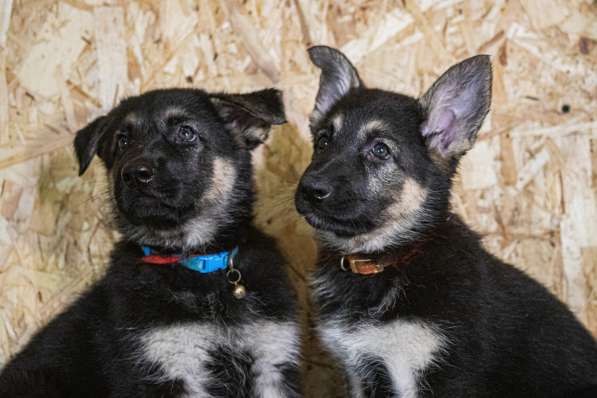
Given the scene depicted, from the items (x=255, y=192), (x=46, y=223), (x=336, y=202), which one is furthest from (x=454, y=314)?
(x=46, y=223)

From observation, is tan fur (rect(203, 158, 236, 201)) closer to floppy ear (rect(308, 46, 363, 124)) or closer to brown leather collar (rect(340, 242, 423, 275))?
floppy ear (rect(308, 46, 363, 124))

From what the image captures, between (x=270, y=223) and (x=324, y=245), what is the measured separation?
1.00 metres

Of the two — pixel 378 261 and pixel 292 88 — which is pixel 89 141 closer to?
pixel 292 88

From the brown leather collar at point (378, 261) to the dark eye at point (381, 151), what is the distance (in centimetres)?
53

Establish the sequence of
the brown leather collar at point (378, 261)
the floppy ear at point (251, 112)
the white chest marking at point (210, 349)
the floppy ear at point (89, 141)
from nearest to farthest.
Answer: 1. the white chest marking at point (210, 349)
2. the brown leather collar at point (378, 261)
3. the floppy ear at point (251, 112)
4. the floppy ear at point (89, 141)

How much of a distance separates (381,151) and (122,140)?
5.01ft

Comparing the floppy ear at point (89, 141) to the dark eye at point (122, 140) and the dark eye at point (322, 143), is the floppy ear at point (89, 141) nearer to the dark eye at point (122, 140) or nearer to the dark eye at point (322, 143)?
the dark eye at point (122, 140)

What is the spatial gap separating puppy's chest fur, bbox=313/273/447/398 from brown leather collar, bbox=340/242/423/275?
182mm

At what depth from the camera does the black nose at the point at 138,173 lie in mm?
3754

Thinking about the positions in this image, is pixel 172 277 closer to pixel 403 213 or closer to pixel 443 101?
pixel 403 213

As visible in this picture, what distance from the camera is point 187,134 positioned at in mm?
4172

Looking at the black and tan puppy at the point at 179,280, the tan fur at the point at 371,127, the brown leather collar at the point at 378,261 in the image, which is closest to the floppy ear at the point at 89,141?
the black and tan puppy at the point at 179,280

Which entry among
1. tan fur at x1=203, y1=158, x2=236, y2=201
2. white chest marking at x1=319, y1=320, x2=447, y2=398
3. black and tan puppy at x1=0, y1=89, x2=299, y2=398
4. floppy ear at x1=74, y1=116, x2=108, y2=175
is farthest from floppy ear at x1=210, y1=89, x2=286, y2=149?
white chest marking at x1=319, y1=320, x2=447, y2=398

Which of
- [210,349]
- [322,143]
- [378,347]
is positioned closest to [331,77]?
[322,143]
